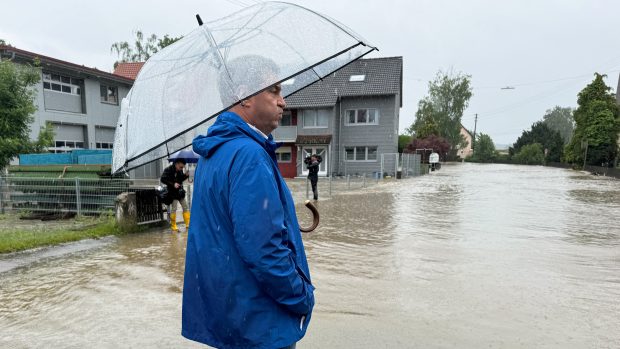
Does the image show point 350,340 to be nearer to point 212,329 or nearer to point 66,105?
point 212,329

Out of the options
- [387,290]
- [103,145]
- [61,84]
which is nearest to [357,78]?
[103,145]

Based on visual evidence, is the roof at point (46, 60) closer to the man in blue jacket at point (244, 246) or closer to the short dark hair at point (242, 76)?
the short dark hair at point (242, 76)

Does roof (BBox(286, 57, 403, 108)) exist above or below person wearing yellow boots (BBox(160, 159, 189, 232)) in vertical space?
above

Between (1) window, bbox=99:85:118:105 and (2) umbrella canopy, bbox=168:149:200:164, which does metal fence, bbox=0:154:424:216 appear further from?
(1) window, bbox=99:85:118:105

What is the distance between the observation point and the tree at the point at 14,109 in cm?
1075

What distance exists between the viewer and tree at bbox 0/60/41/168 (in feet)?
35.3

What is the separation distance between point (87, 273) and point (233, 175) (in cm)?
472

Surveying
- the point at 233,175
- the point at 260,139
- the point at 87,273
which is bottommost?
the point at 87,273

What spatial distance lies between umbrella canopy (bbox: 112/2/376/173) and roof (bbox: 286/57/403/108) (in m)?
24.7

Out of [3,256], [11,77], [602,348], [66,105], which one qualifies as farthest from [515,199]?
[66,105]

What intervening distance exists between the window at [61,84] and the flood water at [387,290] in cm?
1489

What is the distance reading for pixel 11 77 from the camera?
10852 mm

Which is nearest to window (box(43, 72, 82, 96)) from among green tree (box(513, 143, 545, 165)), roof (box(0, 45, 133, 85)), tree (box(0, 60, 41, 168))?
roof (box(0, 45, 133, 85))

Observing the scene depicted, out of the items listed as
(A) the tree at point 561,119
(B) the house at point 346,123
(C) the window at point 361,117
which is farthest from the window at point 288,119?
(A) the tree at point 561,119
